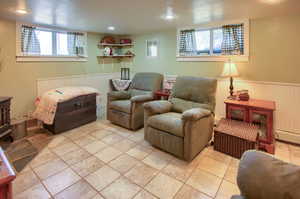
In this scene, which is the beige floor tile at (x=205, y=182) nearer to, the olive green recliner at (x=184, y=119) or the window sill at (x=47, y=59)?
the olive green recliner at (x=184, y=119)

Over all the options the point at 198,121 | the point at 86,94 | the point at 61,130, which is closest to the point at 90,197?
the point at 198,121

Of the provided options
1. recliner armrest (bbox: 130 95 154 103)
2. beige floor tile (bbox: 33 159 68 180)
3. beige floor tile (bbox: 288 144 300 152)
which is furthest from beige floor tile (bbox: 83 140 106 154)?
beige floor tile (bbox: 288 144 300 152)

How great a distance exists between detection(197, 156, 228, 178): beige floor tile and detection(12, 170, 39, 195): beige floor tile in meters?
1.90

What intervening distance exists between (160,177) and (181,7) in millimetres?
2176

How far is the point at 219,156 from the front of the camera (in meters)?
2.47

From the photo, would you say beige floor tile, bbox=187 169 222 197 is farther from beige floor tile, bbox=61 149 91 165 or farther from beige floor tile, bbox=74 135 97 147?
beige floor tile, bbox=74 135 97 147

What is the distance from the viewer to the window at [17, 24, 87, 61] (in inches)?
130

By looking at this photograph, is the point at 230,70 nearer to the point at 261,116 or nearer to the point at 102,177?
the point at 261,116

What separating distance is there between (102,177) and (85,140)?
3.61ft

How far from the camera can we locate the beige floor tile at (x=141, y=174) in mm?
1962

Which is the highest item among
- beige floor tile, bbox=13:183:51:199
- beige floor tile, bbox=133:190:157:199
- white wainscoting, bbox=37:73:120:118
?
white wainscoting, bbox=37:73:120:118

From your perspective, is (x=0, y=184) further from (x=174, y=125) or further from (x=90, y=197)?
(x=174, y=125)

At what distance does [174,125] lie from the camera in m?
2.35

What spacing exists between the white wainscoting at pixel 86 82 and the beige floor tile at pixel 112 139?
1226 mm
